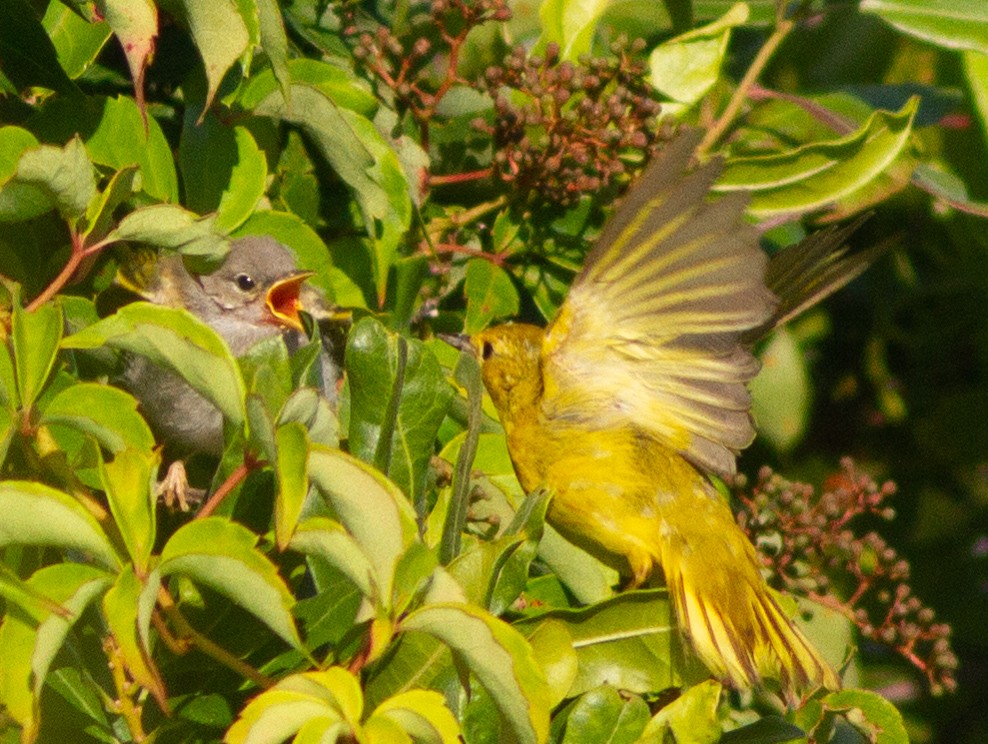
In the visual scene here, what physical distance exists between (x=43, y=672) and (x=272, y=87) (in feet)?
3.53

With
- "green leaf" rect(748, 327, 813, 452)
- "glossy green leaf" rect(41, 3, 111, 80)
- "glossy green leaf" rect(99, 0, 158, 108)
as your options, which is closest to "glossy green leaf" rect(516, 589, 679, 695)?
"glossy green leaf" rect(99, 0, 158, 108)

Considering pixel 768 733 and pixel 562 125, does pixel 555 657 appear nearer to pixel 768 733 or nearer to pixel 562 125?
pixel 768 733

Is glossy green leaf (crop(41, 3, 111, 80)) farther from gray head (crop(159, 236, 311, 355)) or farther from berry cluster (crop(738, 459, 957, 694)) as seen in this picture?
berry cluster (crop(738, 459, 957, 694))

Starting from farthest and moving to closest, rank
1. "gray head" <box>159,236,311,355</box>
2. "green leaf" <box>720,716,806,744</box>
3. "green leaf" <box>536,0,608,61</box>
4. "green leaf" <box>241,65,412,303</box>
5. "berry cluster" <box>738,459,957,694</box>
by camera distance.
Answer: "gray head" <box>159,236,311,355</box> < "green leaf" <box>536,0,608,61</box> < "berry cluster" <box>738,459,957,694</box> < "green leaf" <box>241,65,412,303</box> < "green leaf" <box>720,716,806,744</box>

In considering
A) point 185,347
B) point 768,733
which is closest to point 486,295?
point 768,733

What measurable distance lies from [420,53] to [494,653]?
130 centimetres

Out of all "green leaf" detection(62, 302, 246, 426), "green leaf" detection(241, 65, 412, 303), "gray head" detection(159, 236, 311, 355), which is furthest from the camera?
"gray head" detection(159, 236, 311, 355)

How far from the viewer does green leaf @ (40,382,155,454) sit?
1.46 m

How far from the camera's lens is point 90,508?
153cm

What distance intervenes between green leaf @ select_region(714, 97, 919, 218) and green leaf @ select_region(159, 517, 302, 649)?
153 cm

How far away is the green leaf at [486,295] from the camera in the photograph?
234cm

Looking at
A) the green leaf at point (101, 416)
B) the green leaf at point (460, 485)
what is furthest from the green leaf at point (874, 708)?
the green leaf at point (101, 416)

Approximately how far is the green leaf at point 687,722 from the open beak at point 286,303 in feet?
4.49

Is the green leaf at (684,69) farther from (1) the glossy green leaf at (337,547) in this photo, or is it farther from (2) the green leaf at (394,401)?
(1) the glossy green leaf at (337,547)
